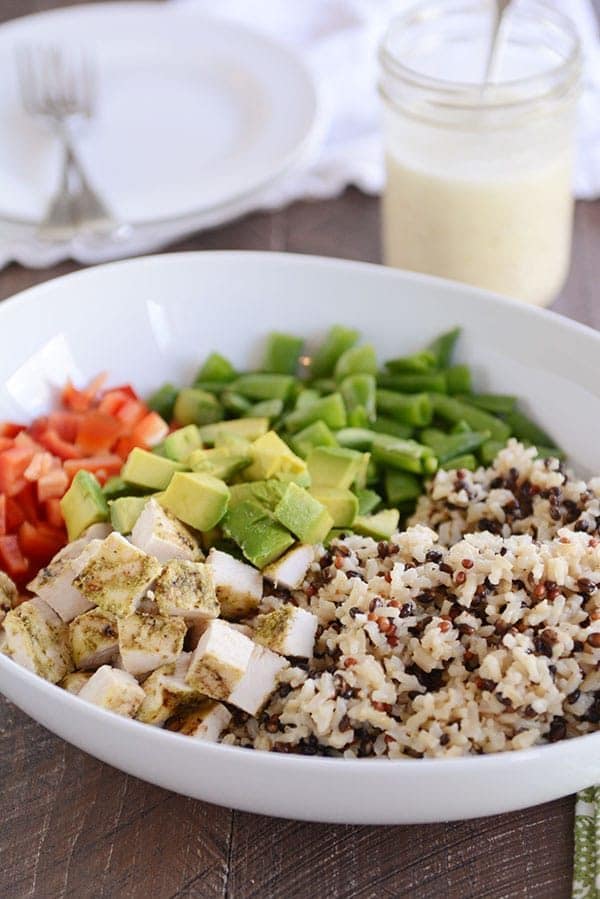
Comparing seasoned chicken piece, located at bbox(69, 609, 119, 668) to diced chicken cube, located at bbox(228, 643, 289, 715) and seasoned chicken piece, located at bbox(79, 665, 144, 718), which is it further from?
diced chicken cube, located at bbox(228, 643, 289, 715)

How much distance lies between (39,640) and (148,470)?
53cm

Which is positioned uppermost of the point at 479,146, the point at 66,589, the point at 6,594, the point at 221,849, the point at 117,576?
the point at 479,146

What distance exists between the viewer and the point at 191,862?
218 centimetres

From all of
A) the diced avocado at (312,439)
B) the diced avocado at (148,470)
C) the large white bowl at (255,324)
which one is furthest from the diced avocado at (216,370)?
the diced avocado at (148,470)

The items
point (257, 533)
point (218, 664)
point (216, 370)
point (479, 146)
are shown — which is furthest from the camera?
point (479, 146)

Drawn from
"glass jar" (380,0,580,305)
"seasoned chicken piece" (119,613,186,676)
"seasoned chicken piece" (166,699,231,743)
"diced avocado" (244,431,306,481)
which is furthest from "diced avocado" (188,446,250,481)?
"glass jar" (380,0,580,305)

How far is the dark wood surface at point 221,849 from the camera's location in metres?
2.14

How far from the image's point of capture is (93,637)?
2.27 metres

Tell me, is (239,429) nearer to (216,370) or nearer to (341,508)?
(216,370)

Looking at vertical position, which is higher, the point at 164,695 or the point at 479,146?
the point at 479,146

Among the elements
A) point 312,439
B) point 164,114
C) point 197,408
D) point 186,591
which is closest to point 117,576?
point 186,591

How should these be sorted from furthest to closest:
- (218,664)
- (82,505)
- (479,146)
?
(479,146)
(82,505)
(218,664)

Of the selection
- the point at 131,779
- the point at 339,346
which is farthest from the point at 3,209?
the point at 131,779

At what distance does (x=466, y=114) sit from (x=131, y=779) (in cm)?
205
